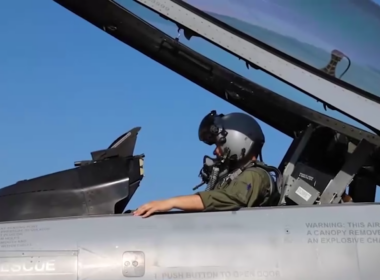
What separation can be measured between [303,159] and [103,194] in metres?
1.67

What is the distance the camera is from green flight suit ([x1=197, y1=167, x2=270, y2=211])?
172 inches

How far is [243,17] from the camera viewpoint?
4746mm

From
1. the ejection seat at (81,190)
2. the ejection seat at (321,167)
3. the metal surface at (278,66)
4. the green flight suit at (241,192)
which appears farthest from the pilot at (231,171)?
the metal surface at (278,66)

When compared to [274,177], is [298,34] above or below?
above

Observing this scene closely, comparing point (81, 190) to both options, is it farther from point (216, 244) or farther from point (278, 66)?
point (278, 66)

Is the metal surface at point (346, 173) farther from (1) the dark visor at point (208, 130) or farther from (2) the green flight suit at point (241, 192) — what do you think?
(1) the dark visor at point (208, 130)

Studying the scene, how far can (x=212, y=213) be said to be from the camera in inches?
168

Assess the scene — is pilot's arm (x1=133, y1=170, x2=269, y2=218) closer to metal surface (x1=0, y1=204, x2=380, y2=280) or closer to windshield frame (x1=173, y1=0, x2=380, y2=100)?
metal surface (x1=0, y1=204, x2=380, y2=280)

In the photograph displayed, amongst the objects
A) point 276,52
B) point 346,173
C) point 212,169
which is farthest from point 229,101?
point 346,173

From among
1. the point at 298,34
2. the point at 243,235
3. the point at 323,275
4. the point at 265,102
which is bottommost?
the point at 323,275

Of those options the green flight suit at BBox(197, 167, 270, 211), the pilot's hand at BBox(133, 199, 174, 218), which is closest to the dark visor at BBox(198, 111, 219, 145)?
the green flight suit at BBox(197, 167, 270, 211)

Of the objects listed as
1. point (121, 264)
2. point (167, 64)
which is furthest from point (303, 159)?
point (121, 264)

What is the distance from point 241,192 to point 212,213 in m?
0.34

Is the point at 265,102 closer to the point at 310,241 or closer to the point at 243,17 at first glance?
the point at 243,17
